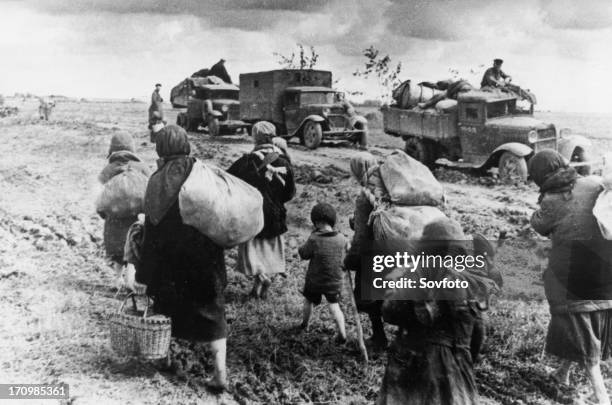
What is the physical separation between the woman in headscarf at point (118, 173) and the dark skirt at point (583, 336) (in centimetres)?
328

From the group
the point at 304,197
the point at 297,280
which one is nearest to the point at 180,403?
the point at 297,280

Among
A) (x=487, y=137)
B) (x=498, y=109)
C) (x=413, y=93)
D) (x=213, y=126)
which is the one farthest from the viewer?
(x=213, y=126)

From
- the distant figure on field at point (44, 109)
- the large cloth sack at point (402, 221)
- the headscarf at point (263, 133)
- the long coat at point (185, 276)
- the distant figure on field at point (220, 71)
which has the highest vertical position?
the distant figure on field at point (220, 71)

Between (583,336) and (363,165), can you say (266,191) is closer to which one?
(363,165)

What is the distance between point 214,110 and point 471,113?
8719mm

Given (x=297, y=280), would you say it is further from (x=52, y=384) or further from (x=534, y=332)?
(x=52, y=384)

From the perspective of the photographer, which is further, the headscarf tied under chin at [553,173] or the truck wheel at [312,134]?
the truck wheel at [312,134]

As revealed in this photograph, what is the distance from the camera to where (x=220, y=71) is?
2044 cm

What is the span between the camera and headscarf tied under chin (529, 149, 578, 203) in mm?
3715

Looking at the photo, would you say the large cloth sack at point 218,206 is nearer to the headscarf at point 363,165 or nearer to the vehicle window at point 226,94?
the headscarf at point 363,165

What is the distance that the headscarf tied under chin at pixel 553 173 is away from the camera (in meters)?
3.71

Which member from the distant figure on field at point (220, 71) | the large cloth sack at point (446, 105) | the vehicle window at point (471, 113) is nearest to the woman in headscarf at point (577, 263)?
the vehicle window at point (471, 113)

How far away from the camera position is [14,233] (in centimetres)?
701

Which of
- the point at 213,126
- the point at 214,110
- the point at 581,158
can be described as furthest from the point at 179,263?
the point at 214,110
